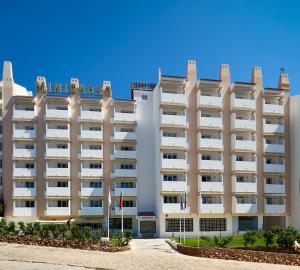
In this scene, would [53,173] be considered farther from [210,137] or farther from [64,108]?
[210,137]

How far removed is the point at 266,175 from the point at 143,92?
23.2m

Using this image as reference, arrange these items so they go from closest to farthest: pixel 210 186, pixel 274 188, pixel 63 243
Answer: pixel 63 243 < pixel 210 186 < pixel 274 188

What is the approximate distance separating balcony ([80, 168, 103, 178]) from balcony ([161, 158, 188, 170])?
9.48 metres

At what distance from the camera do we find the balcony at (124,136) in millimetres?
53000

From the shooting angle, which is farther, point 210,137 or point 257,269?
point 210,137

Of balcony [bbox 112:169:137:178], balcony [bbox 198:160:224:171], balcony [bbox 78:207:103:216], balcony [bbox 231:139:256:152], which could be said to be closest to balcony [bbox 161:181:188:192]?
balcony [bbox 198:160:224:171]

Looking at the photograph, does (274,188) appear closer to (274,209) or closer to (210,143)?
(274,209)

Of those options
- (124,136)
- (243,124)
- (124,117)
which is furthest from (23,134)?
(243,124)

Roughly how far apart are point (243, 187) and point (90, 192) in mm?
22361

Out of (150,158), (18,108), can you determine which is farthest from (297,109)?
(18,108)

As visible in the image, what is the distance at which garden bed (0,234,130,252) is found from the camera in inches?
1294

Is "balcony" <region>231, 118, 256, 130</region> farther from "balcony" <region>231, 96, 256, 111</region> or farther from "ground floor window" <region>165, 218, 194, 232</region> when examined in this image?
"ground floor window" <region>165, 218, 194, 232</region>

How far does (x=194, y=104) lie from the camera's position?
5338 cm

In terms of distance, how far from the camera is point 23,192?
49.9 metres
